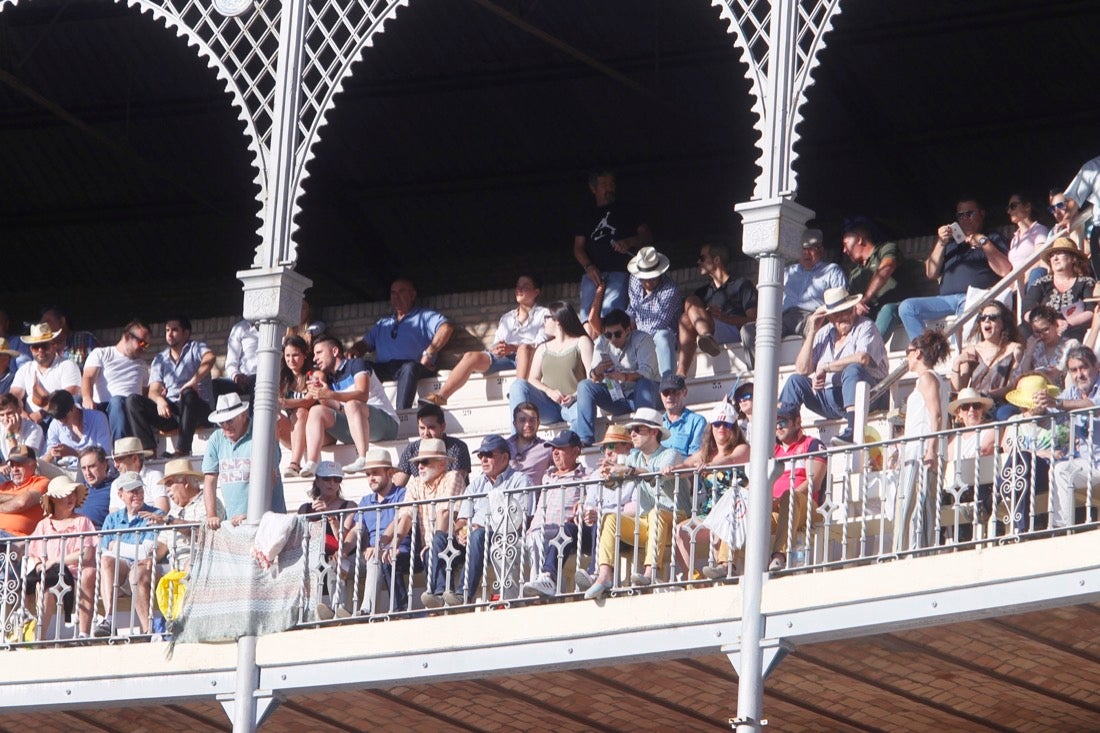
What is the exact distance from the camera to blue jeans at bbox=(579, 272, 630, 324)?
19125 mm

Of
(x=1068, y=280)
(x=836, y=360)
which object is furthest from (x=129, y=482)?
(x=1068, y=280)

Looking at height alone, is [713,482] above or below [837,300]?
below

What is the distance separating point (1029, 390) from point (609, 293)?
17.8 feet

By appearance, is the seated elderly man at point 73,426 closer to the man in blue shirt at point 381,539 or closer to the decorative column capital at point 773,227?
the man in blue shirt at point 381,539

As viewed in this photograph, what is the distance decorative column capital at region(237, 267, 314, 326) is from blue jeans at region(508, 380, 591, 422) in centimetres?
234

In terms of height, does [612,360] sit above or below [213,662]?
above

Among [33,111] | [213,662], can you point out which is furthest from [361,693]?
[33,111]

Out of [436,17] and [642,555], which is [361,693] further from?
[436,17]

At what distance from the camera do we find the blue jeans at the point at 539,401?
18055 mm

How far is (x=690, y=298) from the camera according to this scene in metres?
18.7

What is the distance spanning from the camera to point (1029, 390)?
14.4m

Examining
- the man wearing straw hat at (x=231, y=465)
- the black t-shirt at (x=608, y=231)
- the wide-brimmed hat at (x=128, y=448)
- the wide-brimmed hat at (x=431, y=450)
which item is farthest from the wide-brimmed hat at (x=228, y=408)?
the black t-shirt at (x=608, y=231)

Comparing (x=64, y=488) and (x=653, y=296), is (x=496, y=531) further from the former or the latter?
(x=653, y=296)

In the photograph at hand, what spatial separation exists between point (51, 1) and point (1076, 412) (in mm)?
12065
